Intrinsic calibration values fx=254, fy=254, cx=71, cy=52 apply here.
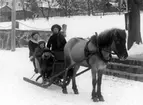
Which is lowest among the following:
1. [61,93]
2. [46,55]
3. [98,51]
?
[61,93]

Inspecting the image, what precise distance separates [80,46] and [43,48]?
5.18ft

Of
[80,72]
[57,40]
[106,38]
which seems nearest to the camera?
[106,38]

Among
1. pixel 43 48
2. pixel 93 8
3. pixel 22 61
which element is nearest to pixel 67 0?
pixel 93 8

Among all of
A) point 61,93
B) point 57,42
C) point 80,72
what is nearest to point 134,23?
point 57,42

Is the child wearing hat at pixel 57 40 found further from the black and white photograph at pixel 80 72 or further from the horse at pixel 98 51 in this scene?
the horse at pixel 98 51

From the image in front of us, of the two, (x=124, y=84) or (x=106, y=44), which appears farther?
(x=124, y=84)

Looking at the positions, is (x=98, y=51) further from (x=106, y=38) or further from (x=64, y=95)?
(x=64, y=95)

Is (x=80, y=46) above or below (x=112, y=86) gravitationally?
above

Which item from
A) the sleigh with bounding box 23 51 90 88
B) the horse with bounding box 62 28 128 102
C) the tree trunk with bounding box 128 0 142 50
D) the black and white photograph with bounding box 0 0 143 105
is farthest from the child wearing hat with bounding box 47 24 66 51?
the tree trunk with bounding box 128 0 142 50

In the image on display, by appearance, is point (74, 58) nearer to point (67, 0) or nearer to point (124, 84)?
point (124, 84)

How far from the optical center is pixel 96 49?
20.2 ft

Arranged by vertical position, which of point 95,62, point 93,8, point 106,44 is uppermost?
point 93,8

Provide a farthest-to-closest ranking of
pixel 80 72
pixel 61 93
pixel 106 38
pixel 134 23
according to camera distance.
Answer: pixel 134 23, pixel 61 93, pixel 80 72, pixel 106 38

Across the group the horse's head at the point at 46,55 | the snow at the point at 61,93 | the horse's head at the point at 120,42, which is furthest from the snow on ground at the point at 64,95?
the horse's head at the point at 120,42
